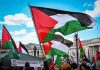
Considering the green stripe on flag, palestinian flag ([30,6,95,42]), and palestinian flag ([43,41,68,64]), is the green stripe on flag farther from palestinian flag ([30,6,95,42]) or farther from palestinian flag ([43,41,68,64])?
palestinian flag ([43,41,68,64])

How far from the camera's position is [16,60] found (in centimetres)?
1174

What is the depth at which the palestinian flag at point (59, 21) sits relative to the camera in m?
11.1

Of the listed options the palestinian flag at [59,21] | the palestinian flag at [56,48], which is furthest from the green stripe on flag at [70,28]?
the palestinian flag at [56,48]

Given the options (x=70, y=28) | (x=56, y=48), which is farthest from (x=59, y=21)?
(x=56, y=48)

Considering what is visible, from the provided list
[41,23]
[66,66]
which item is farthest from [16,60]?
[66,66]

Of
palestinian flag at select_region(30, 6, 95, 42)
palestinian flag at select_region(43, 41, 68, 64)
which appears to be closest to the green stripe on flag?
palestinian flag at select_region(30, 6, 95, 42)

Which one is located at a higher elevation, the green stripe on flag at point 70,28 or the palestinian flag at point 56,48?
the green stripe on flag at point 70,28

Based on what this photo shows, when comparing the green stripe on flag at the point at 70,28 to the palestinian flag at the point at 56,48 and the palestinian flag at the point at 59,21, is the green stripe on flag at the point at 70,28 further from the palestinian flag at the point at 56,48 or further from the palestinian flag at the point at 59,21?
the palestinian flag at the point at 56,48

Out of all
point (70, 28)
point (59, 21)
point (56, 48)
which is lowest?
point (56, 48)

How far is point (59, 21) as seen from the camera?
11703mm

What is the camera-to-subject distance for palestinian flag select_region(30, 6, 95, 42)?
11.1m

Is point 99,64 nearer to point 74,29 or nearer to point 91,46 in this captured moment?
point 74,29

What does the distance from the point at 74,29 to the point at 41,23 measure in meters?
1.33

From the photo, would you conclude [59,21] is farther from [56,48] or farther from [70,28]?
[56,48]
